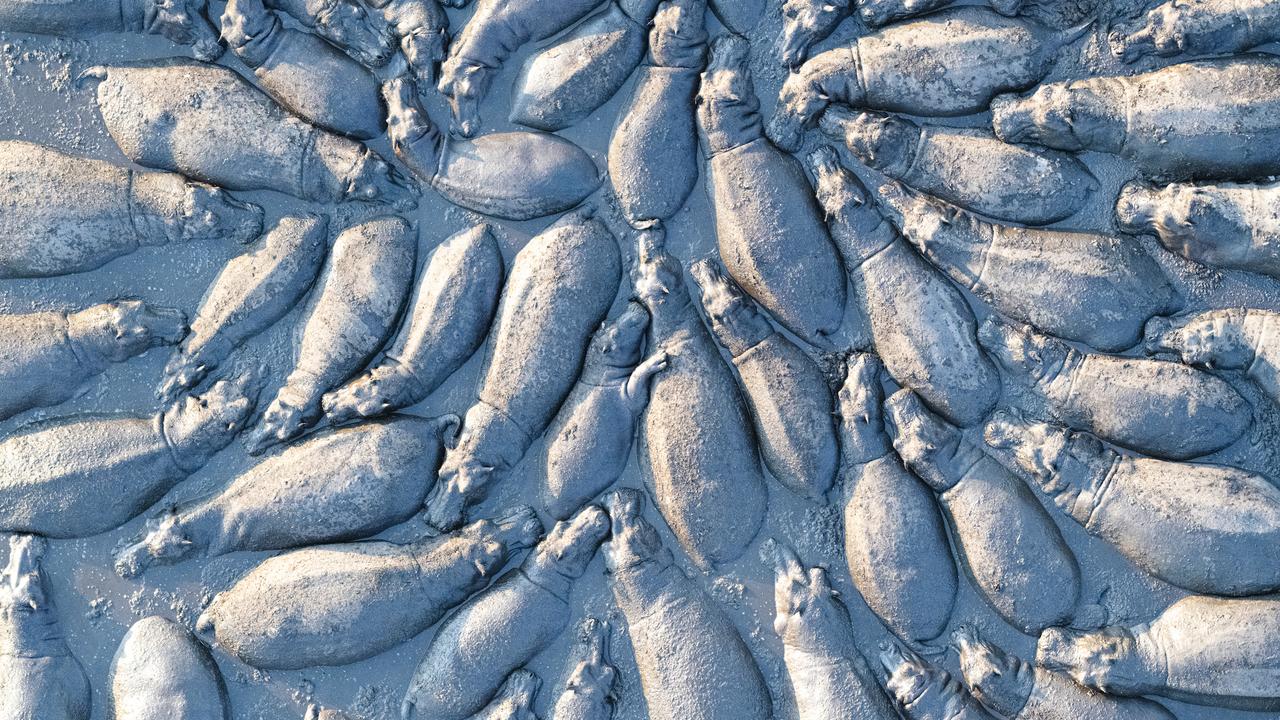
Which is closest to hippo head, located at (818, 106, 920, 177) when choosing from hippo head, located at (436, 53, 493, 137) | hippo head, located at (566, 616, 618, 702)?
hippo head, located at (436, 53, 493, 137)

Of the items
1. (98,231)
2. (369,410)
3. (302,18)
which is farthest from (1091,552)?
(98,231)

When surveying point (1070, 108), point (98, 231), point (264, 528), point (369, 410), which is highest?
point (98, 231)

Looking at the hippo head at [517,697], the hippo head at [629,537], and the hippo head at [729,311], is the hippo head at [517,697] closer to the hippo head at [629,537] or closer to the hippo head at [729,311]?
the hippo head at [629,537]

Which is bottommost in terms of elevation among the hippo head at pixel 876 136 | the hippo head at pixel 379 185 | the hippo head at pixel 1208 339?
the hippo head at pixel 1208 339

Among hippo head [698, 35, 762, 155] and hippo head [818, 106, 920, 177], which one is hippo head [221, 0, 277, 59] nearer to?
hippo head [698, 35, 762, 155]

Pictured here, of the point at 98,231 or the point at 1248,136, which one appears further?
the point at 98,231

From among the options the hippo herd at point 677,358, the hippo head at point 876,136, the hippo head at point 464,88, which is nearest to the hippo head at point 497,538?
the hippo herd at point 677,358

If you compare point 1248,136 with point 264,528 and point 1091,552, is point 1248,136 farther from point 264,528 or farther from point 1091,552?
point 264,528
